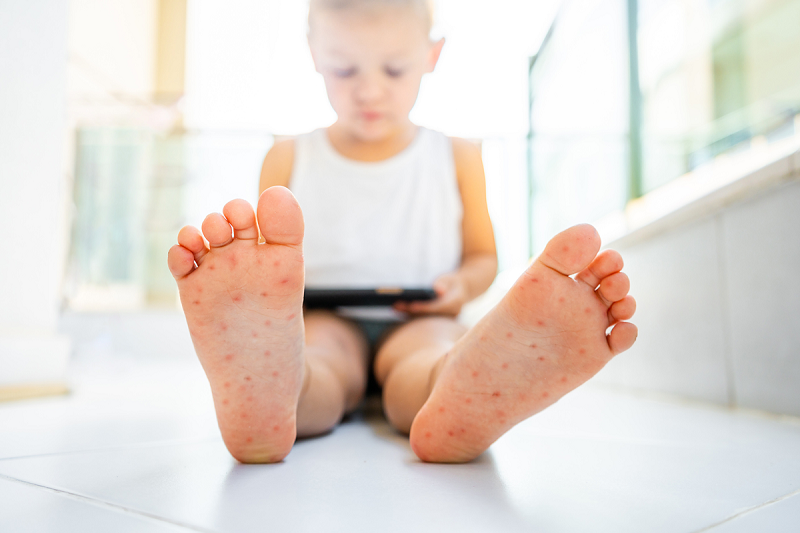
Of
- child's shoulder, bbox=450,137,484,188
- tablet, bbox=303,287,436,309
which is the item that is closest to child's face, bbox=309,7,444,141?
child's shoulder, bbox=450,137,484,188

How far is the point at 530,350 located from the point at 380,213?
0.46 m

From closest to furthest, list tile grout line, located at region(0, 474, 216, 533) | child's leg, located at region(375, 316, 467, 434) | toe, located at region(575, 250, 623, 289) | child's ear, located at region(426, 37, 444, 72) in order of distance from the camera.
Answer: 1. tile grout line, located at region(0, 474, 216, 533)
2. toe, located at region(575, 250, 623, 289)
3. child's leg, located at region(375, 316, 467, 434)
4. child's ear, located at region(426, 37, 444, 72)

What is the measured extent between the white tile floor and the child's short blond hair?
1.77 feet

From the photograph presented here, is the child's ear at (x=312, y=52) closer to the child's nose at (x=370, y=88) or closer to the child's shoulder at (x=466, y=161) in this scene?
the child's nose at (x=370, y=88)

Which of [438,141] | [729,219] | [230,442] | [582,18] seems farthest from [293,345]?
[582,18]

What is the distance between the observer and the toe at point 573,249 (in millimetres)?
359

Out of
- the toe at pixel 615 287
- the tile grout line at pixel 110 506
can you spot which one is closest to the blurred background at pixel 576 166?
the toe at pixel 615 287

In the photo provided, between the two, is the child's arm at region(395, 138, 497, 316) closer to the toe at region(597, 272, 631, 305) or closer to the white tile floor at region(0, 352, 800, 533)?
the white tile floor at region(0, 352, 800, 533)

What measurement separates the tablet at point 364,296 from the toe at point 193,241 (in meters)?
0.31

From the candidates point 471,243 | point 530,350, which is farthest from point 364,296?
point 530,350

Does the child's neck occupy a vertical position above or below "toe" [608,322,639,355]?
above

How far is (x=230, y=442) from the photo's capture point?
0.41m

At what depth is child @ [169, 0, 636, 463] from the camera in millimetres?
379

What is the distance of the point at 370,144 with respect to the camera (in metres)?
0.80
